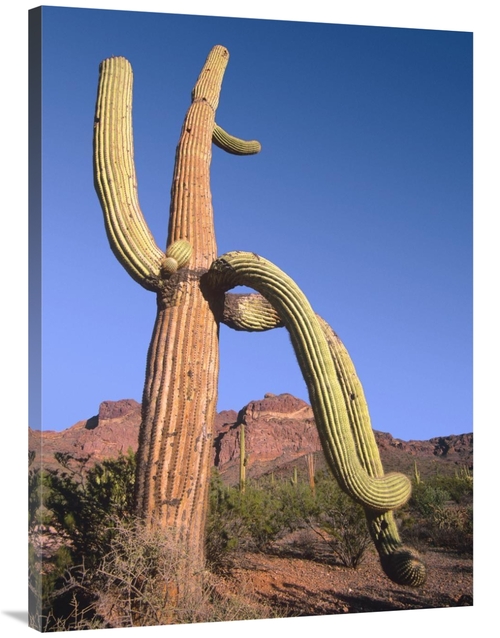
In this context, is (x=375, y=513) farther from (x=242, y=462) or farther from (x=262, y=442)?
(x=262, y=442)

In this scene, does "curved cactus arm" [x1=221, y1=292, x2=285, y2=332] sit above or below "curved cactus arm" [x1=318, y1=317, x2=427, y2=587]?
above

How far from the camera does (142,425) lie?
28.6ft

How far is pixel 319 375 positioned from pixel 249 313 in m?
0.99

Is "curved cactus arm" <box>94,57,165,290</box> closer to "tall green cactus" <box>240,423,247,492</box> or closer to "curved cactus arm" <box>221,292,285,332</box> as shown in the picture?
"curved cactus arm" <box>221,292,285,332</box>

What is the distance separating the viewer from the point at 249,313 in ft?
30.7

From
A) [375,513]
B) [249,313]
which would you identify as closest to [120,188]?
[249,313]

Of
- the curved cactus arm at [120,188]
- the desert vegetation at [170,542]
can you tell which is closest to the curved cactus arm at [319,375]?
the curved cactus arm at [120,188]

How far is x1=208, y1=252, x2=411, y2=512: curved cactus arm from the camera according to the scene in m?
8.70

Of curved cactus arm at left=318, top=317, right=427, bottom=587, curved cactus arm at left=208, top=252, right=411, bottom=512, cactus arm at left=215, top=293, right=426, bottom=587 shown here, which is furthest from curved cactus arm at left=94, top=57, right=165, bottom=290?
curved cactus arm at left=318, top=317, right=427, bottom=587

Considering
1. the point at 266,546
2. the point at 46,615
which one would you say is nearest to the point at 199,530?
the point at 46,615

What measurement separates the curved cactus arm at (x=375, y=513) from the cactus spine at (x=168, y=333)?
1097 mm

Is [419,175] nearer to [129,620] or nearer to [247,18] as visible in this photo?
[247,18]

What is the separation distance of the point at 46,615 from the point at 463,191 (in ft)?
17.6

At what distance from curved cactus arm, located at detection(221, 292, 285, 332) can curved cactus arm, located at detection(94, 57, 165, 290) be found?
2.56 feet
